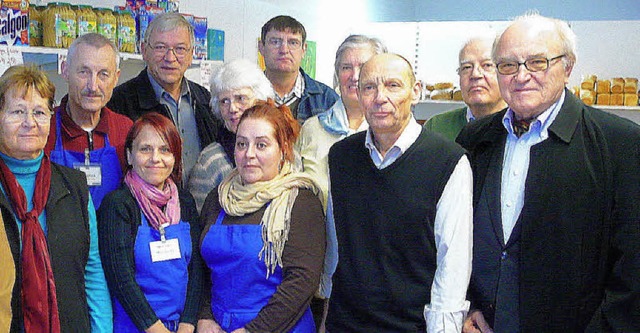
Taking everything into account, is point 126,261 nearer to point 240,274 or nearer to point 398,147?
point 240,274

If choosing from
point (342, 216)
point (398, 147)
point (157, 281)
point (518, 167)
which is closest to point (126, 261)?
point (157, 281)

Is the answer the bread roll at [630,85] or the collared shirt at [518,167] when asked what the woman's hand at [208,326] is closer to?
the collared shirt at [518,167]

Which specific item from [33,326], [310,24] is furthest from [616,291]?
[310,24]

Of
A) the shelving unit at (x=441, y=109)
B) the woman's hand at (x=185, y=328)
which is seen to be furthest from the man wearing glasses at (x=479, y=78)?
the shelving unit at (x=441, y=109)

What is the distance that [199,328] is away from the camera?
2.31 meters

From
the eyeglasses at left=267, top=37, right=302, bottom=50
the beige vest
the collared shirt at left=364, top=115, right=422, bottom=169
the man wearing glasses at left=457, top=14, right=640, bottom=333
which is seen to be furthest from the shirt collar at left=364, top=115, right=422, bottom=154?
the eyeglasses at left=267, top=37, right=302, bottom=50

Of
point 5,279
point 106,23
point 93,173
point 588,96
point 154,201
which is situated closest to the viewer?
point 5,279

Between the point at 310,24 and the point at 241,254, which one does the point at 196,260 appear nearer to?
the point at 241,254

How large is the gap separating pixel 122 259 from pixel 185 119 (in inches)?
40.1

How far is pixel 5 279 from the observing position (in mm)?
1862

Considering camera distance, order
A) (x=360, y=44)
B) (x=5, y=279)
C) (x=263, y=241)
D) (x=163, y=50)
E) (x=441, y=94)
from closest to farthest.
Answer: (x=5, y=279), (x=263, y=241), (x=360, y=44), (x=163, y=50), (x=441, y=94)

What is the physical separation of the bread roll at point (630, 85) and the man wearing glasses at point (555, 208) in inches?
160

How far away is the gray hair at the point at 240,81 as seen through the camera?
269 cm

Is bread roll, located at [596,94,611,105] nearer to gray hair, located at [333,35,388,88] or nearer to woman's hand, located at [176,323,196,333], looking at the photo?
gray hair, located at [333,35,388,88]
